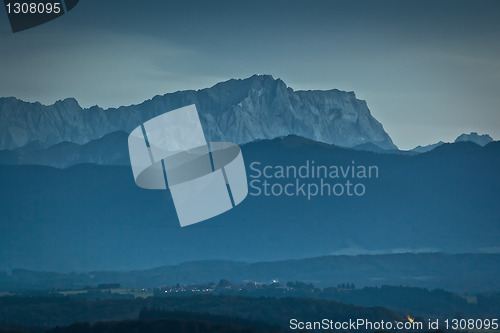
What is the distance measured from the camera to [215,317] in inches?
7618

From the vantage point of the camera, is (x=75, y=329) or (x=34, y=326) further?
(x=34, y=326)

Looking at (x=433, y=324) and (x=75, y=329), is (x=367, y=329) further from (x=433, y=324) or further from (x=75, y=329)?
(x=75, y=329)

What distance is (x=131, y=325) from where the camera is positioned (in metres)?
165

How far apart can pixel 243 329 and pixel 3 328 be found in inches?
1520

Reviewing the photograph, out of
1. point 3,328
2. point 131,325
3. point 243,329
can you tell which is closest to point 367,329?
point 243,329

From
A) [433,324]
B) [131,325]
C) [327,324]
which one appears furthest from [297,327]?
[131,325]

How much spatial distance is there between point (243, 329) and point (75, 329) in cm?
2116

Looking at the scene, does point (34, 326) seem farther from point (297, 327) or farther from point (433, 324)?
point (433, 324)

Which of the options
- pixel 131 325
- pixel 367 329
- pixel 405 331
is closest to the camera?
pixel 131 325

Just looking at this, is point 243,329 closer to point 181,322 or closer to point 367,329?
point 181,322

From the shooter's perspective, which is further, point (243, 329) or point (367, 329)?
point (367, 329)

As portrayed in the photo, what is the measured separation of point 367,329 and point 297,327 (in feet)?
35.9

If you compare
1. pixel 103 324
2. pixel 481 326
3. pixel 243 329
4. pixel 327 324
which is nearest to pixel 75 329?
pixel 103 324

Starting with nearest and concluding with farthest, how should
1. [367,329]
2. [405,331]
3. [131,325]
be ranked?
[131,325], [405,331], [367,329]
